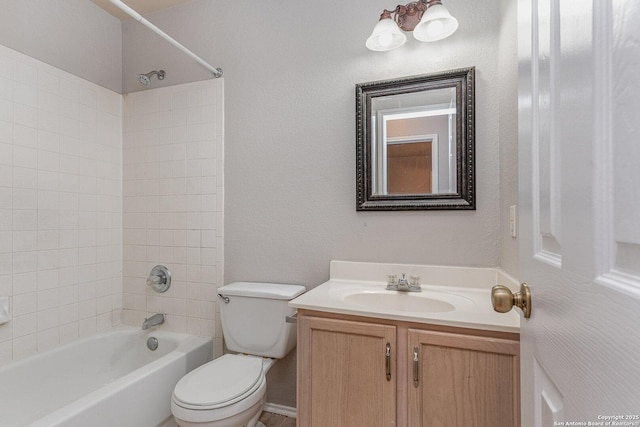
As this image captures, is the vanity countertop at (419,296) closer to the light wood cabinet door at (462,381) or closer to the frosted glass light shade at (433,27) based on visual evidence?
the light wood cabinet door at (462,381)

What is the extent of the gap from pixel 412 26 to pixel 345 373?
1564mm

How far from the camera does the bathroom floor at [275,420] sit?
1776 millimetres

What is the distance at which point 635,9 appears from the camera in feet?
1.01

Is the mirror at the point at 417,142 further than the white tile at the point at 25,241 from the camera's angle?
No

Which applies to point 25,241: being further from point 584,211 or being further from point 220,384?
point 584,211

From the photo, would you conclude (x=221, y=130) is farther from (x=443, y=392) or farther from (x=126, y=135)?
(x=443, y=392)

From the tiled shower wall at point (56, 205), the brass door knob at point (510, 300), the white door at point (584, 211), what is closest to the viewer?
the white door at point (584, 211)

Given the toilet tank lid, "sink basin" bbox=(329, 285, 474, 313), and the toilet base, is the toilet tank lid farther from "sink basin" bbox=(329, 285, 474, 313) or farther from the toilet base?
the toilet base

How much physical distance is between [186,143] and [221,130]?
0.91 ft

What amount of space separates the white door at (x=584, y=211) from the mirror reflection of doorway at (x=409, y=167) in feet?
3.20

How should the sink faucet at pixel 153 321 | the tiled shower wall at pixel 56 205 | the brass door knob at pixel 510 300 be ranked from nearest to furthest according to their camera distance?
the brass door knob at pixel 510 300 < the tiled shower wall at pixel 56 205 < the sink faucet at pixel 153 321

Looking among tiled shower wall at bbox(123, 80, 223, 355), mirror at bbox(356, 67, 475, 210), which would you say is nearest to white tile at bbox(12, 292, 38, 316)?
tiled shower wall at bbox(123, 80, 223, 355)

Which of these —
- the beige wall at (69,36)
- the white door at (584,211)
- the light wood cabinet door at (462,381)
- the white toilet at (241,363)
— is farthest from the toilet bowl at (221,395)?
the beige wall at (69,36)

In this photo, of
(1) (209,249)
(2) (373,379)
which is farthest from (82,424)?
(2) (373,379)
